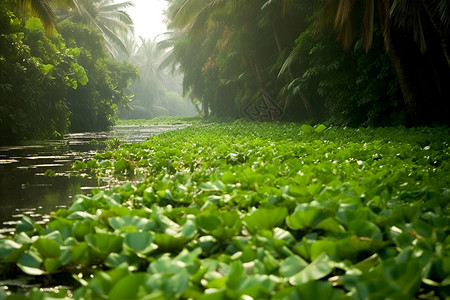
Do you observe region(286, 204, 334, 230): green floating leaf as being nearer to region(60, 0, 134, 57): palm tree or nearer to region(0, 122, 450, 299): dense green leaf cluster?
region(0, 122, 450, 299): dense green leaf cluster

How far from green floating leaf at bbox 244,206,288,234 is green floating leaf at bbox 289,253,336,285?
0.35 m

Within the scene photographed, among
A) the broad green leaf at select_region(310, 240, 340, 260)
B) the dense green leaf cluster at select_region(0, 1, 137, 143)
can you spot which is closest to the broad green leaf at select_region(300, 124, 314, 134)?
the dense green leaf cluster at select_region(0, 1, 137, 143)

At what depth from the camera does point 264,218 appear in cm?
141

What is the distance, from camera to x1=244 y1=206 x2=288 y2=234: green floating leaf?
4.58 ft

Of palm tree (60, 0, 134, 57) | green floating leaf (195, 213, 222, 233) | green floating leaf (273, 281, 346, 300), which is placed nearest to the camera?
green floating leaf (273, 281, 346, 300)

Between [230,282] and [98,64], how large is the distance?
20209 millimetres

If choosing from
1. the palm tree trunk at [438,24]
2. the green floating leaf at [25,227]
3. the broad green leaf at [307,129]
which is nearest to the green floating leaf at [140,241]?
the green floating leaf at [25,227]

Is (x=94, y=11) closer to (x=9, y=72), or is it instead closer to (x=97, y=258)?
(x=9, y=72)

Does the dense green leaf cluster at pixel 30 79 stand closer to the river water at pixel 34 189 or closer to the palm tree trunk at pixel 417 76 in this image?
the river water at pixel 34 189

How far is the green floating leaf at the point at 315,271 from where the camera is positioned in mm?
986

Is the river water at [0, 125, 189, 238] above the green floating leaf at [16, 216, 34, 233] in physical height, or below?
below

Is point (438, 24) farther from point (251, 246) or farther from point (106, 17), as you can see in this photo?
point (106, 17)

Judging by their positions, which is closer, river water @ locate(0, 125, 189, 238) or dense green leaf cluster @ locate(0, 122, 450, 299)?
dense green leaf cluster @ locate(0, 122, 450, 299)

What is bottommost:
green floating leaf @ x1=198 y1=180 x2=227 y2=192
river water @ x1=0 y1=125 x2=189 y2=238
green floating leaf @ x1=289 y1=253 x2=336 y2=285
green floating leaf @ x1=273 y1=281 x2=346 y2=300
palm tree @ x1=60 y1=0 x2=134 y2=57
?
river water @ x1=0 y1=125 x2=189 y2=238
